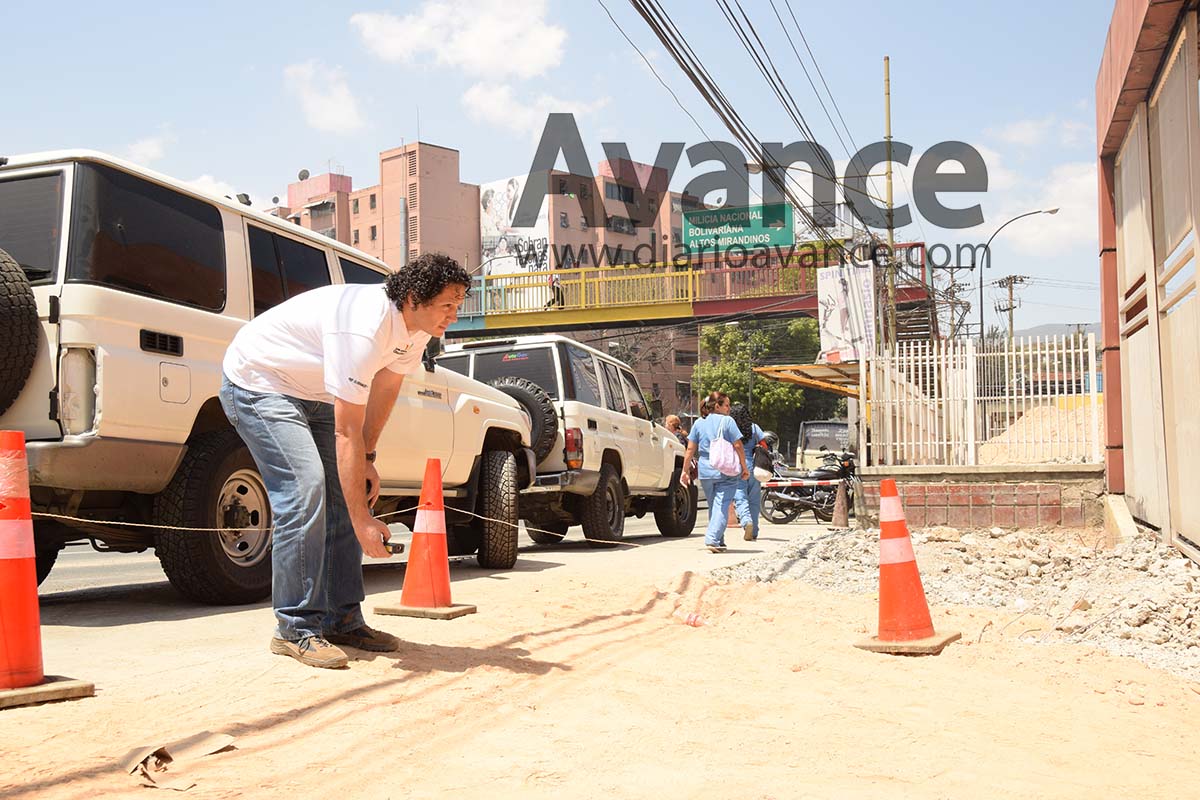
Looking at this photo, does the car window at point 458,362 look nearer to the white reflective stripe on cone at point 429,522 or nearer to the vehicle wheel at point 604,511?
the vehicle wheel at point 604,511

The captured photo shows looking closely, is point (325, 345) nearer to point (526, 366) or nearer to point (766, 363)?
point (526, 366)

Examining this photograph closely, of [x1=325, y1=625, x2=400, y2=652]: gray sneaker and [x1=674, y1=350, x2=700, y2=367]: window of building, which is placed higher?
[x1=674, y1=350, x2=700, y2=367]: window of building

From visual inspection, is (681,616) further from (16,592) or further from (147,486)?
(16,592)

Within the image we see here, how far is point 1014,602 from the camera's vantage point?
7.65 meters

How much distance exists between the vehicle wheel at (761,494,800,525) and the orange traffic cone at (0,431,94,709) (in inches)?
603

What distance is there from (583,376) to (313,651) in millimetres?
7587

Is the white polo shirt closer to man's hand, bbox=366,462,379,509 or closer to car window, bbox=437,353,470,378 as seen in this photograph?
man's hand, bbox=366,462,379,509

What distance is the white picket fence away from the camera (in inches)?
472

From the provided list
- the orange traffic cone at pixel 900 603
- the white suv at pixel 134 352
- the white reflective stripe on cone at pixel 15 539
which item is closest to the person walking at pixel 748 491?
the orange traffic cone at pixel 900 603

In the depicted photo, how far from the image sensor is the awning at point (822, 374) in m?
20.5

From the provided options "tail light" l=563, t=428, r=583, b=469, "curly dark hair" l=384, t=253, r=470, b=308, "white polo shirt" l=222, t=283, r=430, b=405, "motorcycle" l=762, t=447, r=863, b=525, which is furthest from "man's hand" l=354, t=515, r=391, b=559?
"motorcycle" l=762, t=447, r=863, b=525

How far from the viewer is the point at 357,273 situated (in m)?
8.27

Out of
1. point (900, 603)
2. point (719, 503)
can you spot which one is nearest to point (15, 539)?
point (900, 603)

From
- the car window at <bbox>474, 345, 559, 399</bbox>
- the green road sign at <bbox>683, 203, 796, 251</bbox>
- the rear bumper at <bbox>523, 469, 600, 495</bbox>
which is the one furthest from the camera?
the green road sign at <bbox>683, 203, 796, 251</bbox>
